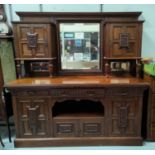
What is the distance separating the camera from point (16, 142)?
2.29m

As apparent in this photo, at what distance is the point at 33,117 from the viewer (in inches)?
87.1

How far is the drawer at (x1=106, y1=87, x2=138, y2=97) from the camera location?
2119 mm

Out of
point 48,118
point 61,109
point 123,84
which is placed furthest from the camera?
point 61,109

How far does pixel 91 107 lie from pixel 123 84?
682 mm

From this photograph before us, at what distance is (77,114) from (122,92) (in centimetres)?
68

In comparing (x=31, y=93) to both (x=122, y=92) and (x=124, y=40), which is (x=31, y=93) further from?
(x=124, y=40)

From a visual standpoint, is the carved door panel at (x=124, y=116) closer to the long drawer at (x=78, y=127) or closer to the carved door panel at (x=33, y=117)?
the long drawer at (x=78, y=127)

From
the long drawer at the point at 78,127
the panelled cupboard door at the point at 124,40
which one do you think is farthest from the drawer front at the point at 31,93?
the panelled cupboard door at the point at 124,40

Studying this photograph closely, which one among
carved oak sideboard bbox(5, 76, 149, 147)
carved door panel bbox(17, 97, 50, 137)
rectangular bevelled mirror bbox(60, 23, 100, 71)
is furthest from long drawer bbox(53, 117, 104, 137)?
rectangular bevelled mirror bbox(60, 23, 100, 71)

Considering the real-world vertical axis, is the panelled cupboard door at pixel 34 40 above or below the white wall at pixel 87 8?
below

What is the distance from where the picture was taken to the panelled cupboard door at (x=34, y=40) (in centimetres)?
234

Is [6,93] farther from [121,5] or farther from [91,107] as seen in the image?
[121,5]
